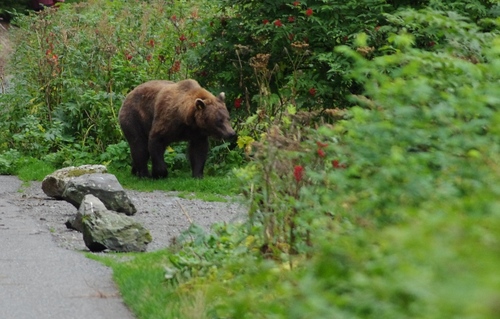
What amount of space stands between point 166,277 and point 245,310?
1.82 meters

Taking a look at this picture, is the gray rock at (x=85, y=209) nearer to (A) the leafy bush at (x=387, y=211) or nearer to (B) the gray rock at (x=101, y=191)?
(B) the gray rock at (x=101, y=191)

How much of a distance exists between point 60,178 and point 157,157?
7.74 ft

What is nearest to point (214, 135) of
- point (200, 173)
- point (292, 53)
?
point (200, 173)

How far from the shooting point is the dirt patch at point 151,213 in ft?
33.8

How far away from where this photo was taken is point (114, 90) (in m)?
17.0

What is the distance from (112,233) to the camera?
9508 mm

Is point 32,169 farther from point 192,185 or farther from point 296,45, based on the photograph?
point 296,45

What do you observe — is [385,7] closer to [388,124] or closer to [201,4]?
[201,4]

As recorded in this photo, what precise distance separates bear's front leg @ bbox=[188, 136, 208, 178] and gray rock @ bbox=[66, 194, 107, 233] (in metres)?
4.11

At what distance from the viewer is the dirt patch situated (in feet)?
33.8

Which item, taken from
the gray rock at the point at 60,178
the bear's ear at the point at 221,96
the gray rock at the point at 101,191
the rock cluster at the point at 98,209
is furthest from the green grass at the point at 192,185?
the gray rock at the point at 101,191

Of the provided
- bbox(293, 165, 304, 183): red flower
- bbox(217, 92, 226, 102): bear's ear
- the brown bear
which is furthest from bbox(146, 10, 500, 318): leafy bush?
bbox(217, 92, 226, 102): bear's ear

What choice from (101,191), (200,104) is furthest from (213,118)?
(101,191)

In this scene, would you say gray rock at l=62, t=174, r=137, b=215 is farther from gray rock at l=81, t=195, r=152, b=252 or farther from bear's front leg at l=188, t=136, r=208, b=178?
bear's front leg at l=188, t=136, r=208, b=178
